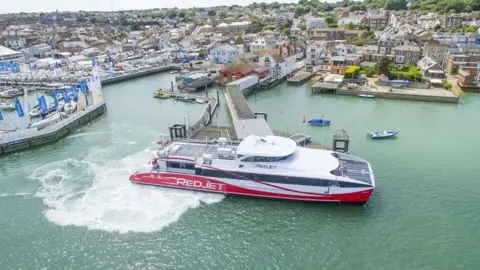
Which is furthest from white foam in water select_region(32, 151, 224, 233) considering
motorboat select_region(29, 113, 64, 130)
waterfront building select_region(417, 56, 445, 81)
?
waterfront building select_region(417, 56, 445, 81)

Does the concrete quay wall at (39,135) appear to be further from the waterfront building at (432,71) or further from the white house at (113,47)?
the white house at (113,47)

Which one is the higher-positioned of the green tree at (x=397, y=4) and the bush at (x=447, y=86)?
the green tree at (x=397, y=4)

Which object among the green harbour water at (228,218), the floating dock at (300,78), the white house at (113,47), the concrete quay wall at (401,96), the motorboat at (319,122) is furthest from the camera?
the white house at (113,47)

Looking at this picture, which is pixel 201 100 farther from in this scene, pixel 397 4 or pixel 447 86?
pixel 397 4

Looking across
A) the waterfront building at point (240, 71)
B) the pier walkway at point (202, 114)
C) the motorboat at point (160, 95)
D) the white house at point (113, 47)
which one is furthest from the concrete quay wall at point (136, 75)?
the white house at point (113, 47)

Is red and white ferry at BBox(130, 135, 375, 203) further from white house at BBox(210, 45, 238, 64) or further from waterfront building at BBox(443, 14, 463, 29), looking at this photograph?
waterfront building at BBox(443, 14, 463, 29)
